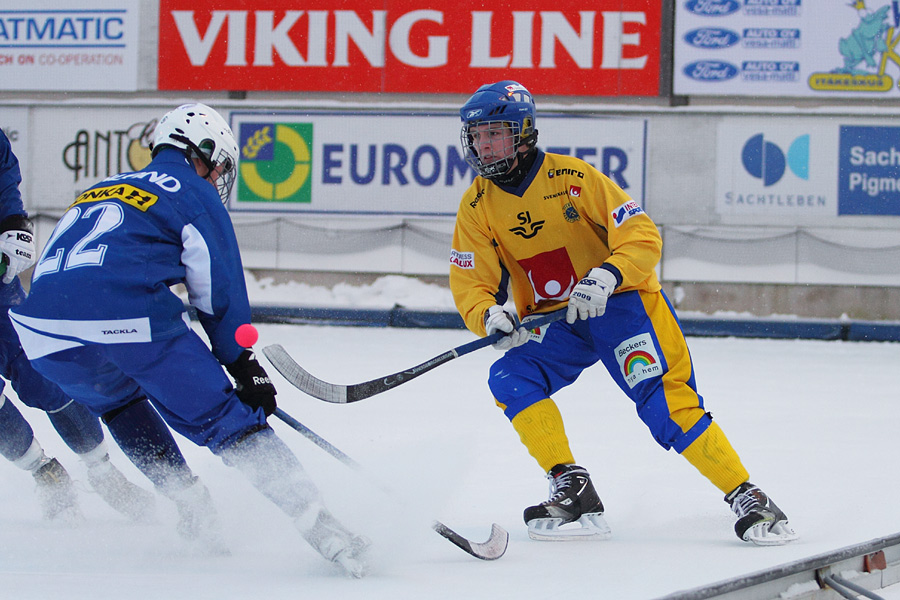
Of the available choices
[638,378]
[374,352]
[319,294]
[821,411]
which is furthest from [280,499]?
[319,294]

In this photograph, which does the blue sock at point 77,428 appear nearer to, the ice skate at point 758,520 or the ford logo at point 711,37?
the ice skate at point 758,520

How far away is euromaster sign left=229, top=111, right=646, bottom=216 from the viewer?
10.8 m

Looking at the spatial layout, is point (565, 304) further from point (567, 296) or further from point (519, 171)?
point (519, 171)

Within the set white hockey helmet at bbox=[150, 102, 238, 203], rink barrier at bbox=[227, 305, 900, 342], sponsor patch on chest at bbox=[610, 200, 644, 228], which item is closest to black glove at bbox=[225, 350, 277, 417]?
white hockey helmet at bbox=[150, 102, 238, 203]

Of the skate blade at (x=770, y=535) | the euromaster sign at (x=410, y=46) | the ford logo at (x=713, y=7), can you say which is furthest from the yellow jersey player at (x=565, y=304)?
the ford logo at (x=713, y=7)

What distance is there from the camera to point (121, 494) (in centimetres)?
285

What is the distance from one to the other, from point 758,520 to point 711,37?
8.96 metres

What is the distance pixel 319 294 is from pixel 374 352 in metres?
3.90

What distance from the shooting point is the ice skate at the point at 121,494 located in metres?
2.81

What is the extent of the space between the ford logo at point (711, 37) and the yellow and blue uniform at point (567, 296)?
27.5 ft

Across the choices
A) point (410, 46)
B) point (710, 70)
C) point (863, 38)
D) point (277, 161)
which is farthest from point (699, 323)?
point (277, 161)

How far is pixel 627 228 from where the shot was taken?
9.09 ft

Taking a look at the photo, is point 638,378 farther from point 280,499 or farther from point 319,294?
point 319,294

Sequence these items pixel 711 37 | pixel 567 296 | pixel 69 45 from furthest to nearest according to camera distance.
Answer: pixel 69 45
pixel 711 37
pixel 567 296
